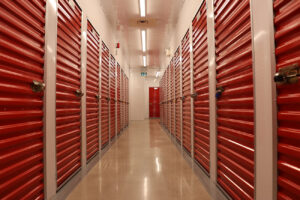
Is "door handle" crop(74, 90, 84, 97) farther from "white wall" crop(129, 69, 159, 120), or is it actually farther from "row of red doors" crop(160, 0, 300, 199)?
"white wall" crop(129, 69, 159, 120)

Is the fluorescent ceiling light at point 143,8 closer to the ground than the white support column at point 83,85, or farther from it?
farther from it

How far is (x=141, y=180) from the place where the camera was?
2.59 m

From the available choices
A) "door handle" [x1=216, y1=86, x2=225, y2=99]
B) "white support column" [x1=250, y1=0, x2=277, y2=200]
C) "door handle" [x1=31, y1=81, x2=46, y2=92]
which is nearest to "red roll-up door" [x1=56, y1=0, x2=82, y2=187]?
"door handle" [x1=31, y1=81, x2=46, y2=92]

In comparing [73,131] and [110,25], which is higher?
[110,25]

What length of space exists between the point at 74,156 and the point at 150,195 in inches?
55.1

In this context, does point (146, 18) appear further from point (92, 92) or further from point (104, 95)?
point (92, 92)

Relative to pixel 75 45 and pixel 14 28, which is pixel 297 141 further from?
pixel 75 45

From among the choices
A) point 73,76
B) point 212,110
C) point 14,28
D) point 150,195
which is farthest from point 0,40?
point 212,110

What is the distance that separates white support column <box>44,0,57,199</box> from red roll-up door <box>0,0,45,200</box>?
1.9 inches

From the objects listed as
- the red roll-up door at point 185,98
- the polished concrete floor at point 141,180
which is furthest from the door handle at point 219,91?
the red roll-up door at point 185,98

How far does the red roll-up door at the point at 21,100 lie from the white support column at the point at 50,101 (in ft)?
0.16

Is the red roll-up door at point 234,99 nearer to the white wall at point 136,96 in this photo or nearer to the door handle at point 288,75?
the door handle at point 288,75

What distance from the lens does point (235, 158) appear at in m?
1.85

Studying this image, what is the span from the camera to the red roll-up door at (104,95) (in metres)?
4.55
